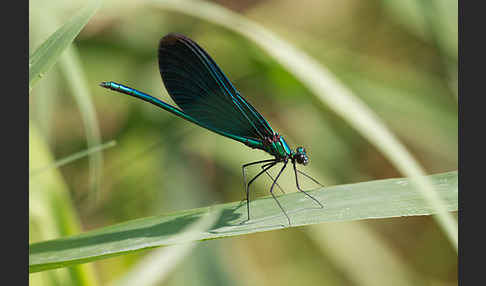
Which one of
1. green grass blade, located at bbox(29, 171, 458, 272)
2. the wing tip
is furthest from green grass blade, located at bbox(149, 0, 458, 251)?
the wing tip

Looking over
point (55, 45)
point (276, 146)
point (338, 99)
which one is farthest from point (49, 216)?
point (338, 99)

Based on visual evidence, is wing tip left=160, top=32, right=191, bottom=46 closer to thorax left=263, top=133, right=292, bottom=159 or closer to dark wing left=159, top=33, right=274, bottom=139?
dark wing left=159, top=33, right=274, bottom=139

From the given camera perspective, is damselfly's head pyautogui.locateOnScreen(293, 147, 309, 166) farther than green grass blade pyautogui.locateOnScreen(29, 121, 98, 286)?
Yes

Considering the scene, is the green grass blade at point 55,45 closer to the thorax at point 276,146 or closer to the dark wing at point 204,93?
the dark wing at point 204,93

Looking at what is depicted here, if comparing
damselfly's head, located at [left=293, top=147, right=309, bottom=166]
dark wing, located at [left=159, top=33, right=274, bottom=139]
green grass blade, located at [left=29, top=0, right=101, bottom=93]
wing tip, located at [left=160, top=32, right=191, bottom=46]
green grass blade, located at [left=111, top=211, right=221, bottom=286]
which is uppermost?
wing tip, located at [left=160, top=32, right=191, bottom=46]

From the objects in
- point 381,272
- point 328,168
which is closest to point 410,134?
point 328,168

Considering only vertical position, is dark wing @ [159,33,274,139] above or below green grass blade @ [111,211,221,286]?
above
